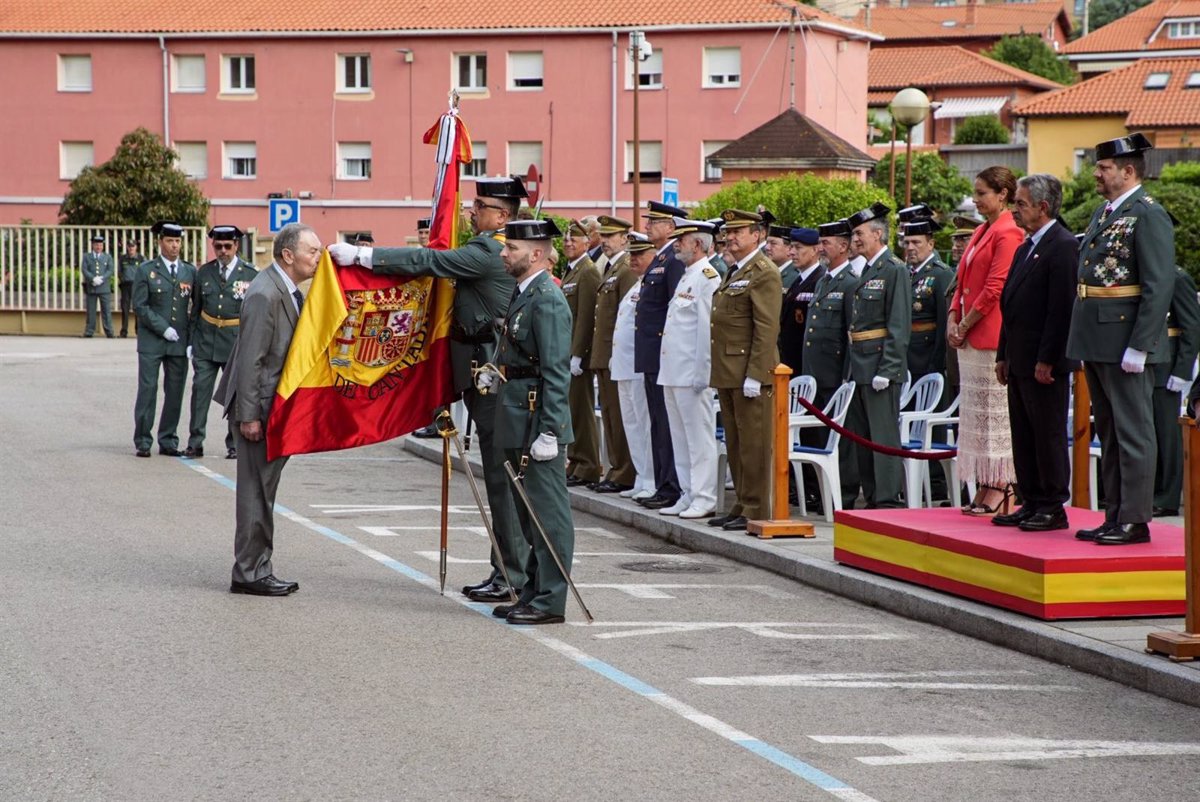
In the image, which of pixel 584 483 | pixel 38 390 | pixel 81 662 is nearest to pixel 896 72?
pixel 38 390

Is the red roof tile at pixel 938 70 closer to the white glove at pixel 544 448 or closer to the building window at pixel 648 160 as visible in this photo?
the building window at pixel 648 160

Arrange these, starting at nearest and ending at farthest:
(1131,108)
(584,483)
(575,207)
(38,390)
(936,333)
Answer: (936,333) < (584,483) < (38,390) < (575,207) < (1131,108)

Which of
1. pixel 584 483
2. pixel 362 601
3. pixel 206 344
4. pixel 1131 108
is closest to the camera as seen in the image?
pixel 362 601

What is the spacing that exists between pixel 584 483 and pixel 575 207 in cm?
4245

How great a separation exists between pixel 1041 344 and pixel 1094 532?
3.65ft

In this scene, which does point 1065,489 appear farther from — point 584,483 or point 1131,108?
point 1131,108

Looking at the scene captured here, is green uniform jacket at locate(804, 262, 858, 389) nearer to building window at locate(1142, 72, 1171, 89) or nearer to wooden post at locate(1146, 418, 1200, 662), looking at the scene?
wooden post at locate(1146, 418, 1200, 662)

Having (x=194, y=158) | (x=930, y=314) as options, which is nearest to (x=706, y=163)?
(x=194, y=158)

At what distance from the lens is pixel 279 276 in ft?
32.1

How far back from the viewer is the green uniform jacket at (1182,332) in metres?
12.6

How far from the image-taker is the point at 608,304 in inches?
561

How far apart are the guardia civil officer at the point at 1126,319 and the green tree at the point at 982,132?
233ft

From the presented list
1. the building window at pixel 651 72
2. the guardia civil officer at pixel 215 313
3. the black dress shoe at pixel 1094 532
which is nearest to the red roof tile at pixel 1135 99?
the building window at pixel 651 72

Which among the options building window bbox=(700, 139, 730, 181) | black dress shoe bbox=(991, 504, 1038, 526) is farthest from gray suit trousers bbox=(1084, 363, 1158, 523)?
building window bbox=(700, 139, 730, 181)
